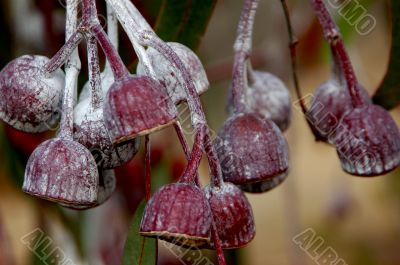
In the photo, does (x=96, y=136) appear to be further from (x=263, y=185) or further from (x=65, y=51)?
(x=263, y=185)

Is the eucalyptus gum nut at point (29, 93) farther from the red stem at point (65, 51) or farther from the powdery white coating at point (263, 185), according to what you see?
the powdery white coating at point (263, 185)

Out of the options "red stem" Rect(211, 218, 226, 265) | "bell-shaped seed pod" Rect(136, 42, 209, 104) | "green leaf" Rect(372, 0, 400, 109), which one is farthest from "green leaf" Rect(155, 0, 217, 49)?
"red stem" Rect(211, 218, 226, 265)

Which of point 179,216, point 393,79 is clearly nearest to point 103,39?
point 179,216

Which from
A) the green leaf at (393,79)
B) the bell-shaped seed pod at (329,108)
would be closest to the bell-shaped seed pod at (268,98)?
the bell-shaped seed pod at (329,108)

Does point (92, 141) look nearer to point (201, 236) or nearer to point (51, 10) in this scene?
point (201, 236)

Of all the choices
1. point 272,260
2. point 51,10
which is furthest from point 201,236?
point 272,260

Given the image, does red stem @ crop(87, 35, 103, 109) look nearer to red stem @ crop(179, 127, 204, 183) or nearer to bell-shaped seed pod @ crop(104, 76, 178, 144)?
bell-shaped seed pod @ crop(104, 76, 178, 144)
